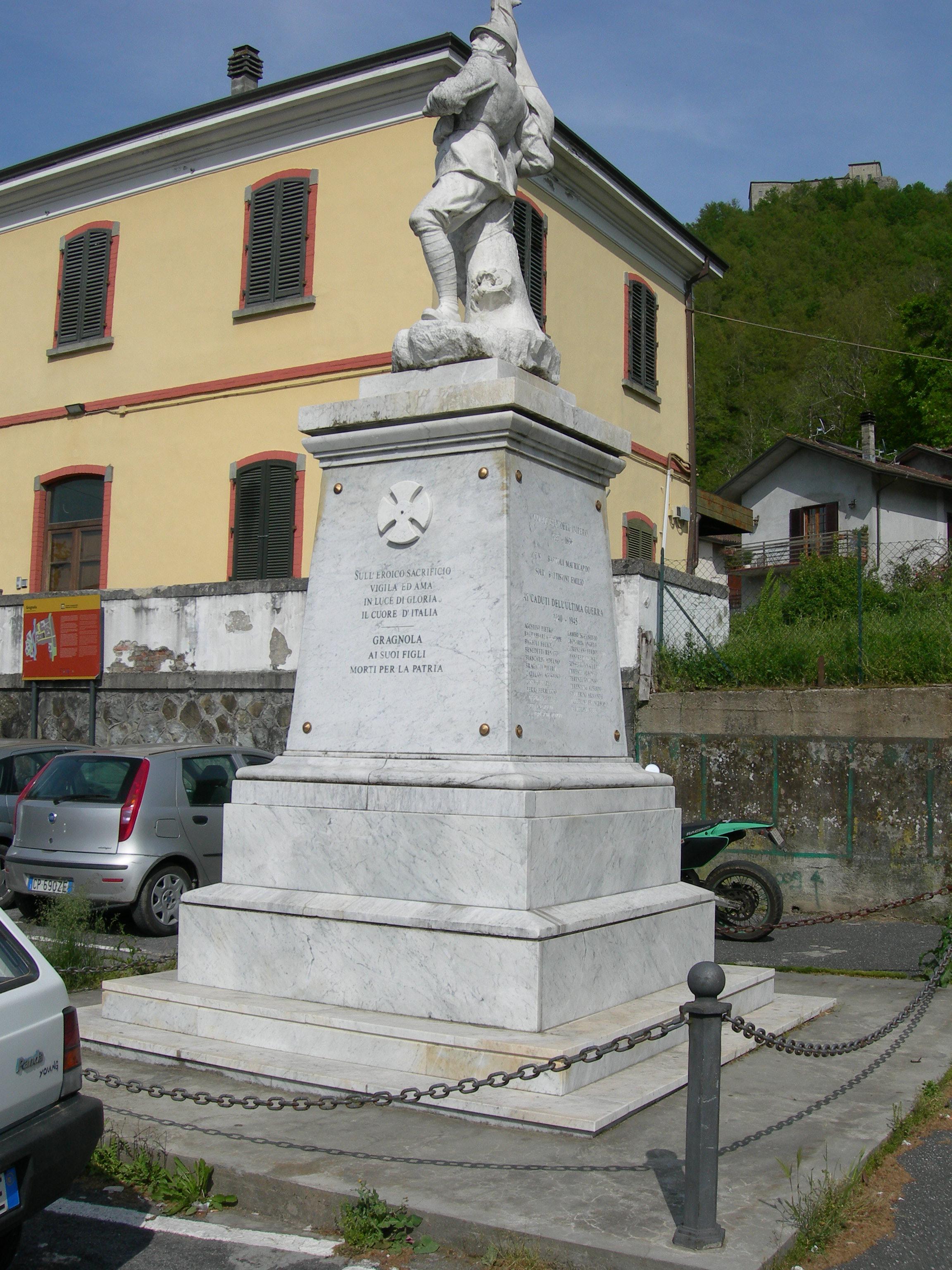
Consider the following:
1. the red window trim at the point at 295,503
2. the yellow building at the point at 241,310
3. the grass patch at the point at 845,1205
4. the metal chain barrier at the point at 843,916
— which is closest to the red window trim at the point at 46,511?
the yellow building at the point at 241,310

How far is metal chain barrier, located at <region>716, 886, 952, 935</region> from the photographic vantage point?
789 centimetres

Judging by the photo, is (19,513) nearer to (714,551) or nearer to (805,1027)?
(805,1027)

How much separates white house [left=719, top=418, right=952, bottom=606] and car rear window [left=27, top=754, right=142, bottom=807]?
2503 cm

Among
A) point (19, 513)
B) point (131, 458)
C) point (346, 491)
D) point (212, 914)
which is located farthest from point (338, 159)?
point (212, 914)

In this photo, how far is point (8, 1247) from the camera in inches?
135

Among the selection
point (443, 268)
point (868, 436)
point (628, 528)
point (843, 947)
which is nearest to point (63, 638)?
point (628, 528)

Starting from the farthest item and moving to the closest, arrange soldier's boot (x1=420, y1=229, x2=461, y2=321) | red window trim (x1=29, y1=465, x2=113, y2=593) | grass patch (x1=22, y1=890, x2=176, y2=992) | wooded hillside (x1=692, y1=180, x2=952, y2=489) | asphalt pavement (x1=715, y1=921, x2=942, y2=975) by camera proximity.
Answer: wooded hillside (x1=692, y1=180, x2=952, y2=489)
red window trim (x1=29, y1=465, x2=113, y2=593)
asphalt pavement (x1=715, y1=921, x2=942, y2=975)
grass patch (x1=22, y1=890, x2=176, y2=992)
soldier's boot (x1=420, y1=229, x2=461, y2=321)

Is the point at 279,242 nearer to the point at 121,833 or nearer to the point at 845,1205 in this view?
the point at 121,833

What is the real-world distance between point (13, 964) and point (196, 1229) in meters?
1.02

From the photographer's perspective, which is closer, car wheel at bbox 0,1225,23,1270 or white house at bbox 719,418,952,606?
car wheel at bbox 0,1225,23,1270

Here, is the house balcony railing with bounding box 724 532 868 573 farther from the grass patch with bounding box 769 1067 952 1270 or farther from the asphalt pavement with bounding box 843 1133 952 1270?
the grass patch with bounding box 769 1067 952 1270

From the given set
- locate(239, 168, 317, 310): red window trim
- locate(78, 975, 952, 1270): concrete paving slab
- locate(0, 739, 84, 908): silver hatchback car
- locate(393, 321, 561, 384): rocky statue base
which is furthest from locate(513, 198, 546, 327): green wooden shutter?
locate(78, 975, 952, 1270): concrete paving slab

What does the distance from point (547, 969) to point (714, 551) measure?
28.6 meters

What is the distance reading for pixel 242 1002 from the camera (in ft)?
16.7
